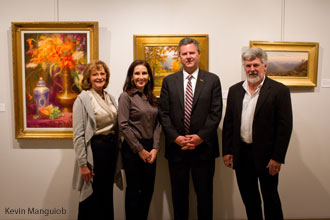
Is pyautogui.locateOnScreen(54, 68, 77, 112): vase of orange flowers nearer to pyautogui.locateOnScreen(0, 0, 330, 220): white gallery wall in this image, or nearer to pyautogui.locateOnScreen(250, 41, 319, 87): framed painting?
pyautogui.locateOnScreen(0, 0, 330, 220): white gallery wall

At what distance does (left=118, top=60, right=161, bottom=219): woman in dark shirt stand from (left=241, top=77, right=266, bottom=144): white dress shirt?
0.69 metres

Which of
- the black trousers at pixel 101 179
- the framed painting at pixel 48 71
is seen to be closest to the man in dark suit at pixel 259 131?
the black trousers at pixel 101 179

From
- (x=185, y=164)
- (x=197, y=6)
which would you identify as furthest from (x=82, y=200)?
(x=197, y=6)

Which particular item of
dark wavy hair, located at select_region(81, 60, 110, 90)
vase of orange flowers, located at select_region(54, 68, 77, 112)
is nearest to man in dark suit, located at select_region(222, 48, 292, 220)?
dark wavy hair, located at select_region(81, 60, 110, 90)

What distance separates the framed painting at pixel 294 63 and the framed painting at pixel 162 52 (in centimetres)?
68

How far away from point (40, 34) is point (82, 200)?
164 centimetres

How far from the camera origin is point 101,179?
6.38 ft

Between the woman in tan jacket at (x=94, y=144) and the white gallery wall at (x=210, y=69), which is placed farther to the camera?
the white gallery wall at (x=210, y=69)

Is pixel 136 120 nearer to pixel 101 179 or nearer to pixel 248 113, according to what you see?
pixel 101 179

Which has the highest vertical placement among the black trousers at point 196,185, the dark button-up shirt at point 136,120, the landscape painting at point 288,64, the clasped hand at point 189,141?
the landscape painting at point 288,64

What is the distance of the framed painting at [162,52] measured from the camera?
2.38 metres

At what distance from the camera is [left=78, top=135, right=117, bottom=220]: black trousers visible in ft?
6.27

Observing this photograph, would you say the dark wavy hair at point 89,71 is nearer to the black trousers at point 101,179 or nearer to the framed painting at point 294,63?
the black trousers at point 101,179

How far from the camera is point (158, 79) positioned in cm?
242
